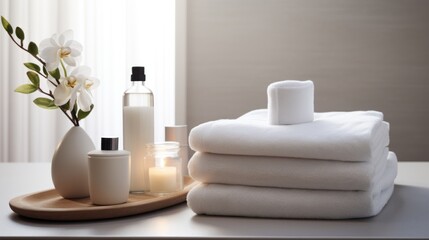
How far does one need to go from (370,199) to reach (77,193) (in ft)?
1.50

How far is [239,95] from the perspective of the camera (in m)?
3.38

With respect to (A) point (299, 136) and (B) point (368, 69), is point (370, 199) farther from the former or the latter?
(B) point (368, 69)

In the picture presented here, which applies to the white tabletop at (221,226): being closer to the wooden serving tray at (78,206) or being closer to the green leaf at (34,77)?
the wooden serving tray at (78,206)

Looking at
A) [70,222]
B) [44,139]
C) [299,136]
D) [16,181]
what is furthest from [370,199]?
[44,139]

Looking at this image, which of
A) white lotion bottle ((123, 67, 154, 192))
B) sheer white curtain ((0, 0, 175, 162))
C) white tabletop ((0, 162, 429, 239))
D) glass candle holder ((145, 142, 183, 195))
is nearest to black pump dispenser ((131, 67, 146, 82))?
white lotion bottle ((123, 67, 154, 192))

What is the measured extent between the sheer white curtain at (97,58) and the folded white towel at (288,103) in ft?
7.88

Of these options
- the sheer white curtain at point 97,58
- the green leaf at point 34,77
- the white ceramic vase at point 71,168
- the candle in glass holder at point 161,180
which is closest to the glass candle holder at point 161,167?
the candle in glass holder at point 161,180

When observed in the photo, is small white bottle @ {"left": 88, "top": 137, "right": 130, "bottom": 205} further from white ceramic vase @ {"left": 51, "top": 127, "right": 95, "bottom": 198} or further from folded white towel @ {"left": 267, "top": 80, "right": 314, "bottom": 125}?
folded white towel @ {"left": 267, "top": 80, "right": 314, "bottom": 125}

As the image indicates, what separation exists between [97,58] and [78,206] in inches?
100.0

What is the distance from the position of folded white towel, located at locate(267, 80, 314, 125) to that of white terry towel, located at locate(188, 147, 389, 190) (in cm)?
10

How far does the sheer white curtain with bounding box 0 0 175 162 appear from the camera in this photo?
3.36 metres

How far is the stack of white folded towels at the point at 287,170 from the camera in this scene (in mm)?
833

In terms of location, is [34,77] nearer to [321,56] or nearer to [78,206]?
[78,206]

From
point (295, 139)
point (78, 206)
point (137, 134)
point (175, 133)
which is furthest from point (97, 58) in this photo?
point (295, 139)
